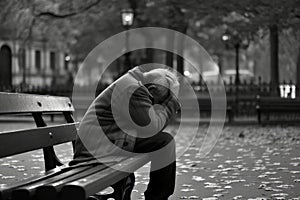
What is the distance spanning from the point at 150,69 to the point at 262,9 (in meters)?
16.0

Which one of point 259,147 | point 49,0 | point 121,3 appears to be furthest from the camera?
point 121,3

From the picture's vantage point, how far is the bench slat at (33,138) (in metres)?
3.99

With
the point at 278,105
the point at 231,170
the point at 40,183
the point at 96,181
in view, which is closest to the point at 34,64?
the point at 278,105

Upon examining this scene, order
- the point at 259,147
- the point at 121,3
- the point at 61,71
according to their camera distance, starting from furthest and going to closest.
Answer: the point at 61,71, the point at 121,3, the point at 259,147

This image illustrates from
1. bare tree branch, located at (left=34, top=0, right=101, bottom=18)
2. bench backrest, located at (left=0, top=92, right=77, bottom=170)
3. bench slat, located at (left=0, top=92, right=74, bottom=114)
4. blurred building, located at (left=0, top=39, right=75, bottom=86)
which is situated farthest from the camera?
blurred building, located at (left=0, top=39, right=75, bottom=86)

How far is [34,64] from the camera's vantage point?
6300cm

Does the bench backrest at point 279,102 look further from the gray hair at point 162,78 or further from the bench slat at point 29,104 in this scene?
the gray hair at point 162,78

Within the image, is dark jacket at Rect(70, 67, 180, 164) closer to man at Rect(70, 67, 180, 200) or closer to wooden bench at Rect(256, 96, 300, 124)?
man at Rect(70, 67, 180, 200)

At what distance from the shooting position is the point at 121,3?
26.5 meters

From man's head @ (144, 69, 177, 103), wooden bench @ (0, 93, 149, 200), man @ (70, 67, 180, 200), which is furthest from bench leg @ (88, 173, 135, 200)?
man's head @ (144, 69, 177, 103)

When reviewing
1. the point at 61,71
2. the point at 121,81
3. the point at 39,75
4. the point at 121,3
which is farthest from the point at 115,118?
the point at 61,71

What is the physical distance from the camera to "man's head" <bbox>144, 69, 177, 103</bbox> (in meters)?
4.80

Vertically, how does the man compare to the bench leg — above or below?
above

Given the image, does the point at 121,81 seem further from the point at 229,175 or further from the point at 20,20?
the point at 20,20
